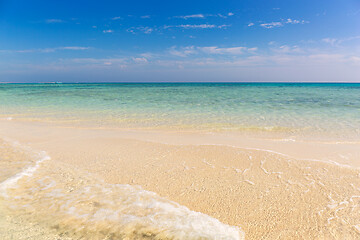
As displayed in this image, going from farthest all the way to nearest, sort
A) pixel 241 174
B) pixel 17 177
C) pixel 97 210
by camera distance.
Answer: pixel 241 174
pixel 17 177
pixel 97 210

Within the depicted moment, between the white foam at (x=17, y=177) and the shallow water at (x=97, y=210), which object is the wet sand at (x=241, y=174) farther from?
the white foam at (x=17, y=177)

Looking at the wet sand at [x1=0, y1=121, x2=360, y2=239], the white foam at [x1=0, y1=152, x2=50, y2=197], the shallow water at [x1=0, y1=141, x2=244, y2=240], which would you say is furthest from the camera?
the white foam at [x1=0, y1=152, x2=50, y2=197]

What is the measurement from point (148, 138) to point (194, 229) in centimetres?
428

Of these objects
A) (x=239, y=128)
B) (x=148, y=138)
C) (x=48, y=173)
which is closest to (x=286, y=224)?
(x=48, y=173)

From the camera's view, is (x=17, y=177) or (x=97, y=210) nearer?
(x=97, y=210)

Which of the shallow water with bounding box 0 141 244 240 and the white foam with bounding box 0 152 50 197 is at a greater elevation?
the white foam with bounding box 0 152 50 197

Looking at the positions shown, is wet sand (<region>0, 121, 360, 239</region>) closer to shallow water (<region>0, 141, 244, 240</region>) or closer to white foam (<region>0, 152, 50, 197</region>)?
shallow water (<region>0, 141, 244, 240</region>)

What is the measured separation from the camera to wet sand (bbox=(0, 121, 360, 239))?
2.61 meters

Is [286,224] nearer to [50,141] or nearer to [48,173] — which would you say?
[48,173]

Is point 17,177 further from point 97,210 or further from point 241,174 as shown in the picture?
point 241,174

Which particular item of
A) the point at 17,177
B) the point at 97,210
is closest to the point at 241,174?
the point at 97,210

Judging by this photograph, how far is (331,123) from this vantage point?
343 inches

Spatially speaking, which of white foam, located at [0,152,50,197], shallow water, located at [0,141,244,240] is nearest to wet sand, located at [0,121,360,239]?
shallow water, located at [0,141,244,240]

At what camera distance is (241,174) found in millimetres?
3861
